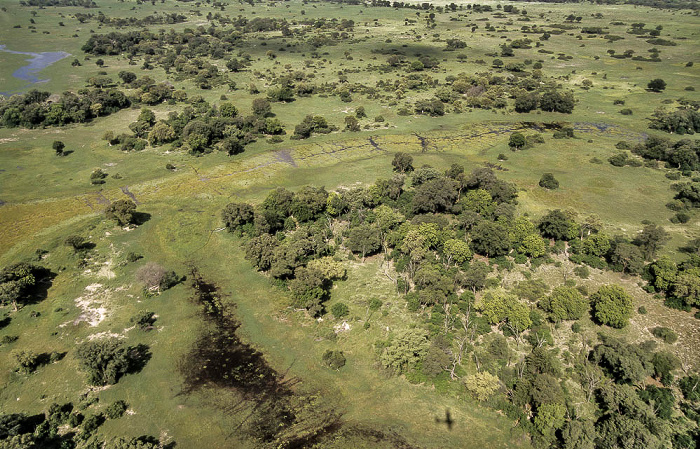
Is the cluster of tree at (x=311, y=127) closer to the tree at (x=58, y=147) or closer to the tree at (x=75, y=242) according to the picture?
the tree at (x=58, y=147)

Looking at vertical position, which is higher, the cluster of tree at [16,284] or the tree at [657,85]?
the tree at [657,85]

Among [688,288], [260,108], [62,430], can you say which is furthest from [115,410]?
[260,108]

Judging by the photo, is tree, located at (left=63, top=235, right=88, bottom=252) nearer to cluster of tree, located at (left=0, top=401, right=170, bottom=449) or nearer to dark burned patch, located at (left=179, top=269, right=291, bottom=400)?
dark burned patch, located at (left=179, top=269, right=291, bottom=400)

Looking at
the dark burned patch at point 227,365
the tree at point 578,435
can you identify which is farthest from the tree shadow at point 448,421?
the dark burned patch at point 227,365

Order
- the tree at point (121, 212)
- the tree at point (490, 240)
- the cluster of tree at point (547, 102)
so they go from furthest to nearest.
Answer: the cluster of tree at point (547, 102) < the tree at point (121, 212) < the tree at point (490, 240)

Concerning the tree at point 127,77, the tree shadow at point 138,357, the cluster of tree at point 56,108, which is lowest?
the tree shadow at point 138,357

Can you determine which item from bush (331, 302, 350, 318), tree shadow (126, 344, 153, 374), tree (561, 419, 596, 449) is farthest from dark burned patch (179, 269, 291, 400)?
tree (561, 419, 596, 449)
